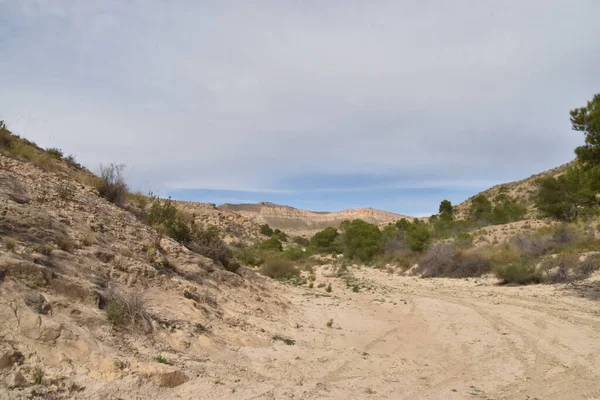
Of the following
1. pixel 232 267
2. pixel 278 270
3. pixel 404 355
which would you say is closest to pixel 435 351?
pixel 404 355

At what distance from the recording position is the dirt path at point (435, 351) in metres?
5.91

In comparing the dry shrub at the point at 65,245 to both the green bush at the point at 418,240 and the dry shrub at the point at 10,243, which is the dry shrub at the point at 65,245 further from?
the green bush at the point at 418,240

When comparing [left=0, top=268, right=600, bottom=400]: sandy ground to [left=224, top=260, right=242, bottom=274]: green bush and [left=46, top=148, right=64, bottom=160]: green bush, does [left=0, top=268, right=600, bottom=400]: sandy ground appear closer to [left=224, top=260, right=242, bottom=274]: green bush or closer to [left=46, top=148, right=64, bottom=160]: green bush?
[left=224, top=260, right=242, bottom=274]: green bush

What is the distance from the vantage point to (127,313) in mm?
6227

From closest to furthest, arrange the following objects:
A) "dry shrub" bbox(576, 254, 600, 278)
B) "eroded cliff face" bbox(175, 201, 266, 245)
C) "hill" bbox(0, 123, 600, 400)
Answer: "hill" bbox(0, 123, 600, 400)
"dry shrub" bbox(576, 254, 600, 278)
"eroded cliff face" bbox(175, 201, 266, 245)

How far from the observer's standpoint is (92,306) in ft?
20.4

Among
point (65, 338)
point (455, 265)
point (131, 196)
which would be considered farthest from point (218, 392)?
point (455, 265)

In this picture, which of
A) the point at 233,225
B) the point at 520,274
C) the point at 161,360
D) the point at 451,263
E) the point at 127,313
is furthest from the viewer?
the point at 233,225

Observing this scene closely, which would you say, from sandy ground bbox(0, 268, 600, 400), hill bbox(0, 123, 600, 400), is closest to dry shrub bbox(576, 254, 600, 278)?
sandy ground bbox(0, 268, 600, 400)

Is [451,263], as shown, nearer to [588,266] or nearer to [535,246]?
[535,246]

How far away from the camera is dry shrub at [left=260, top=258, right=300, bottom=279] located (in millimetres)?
21781

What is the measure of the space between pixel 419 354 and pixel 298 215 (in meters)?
117

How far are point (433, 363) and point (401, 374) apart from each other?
3.31ft

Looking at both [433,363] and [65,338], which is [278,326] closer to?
[433,363]
